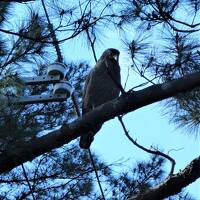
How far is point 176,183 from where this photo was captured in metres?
2.29

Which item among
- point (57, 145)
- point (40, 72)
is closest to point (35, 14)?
point (40, 72)

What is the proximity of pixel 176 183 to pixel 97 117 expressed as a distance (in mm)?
410

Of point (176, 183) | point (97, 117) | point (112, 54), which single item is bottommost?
point (176, 183)

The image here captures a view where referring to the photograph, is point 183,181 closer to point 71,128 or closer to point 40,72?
point 71,128

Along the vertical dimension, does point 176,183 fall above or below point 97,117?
below

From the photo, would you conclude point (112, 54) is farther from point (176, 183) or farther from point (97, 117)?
point (176, 183)

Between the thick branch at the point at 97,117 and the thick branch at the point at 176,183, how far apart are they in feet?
0.99

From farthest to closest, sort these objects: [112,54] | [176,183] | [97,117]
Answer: [112,54]
[97,117]
[176,183]

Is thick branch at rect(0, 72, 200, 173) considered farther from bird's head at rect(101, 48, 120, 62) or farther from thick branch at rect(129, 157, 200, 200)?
bird's head at rect(101, 48, 120, 62)

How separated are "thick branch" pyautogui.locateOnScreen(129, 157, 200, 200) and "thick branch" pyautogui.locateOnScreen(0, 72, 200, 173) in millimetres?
300

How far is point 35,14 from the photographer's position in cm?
316

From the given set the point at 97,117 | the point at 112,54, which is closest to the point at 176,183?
the point at 97,117

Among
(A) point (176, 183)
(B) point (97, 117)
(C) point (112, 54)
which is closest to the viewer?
(A) point (176, 183)

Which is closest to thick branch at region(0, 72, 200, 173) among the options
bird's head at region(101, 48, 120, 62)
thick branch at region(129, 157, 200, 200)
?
thick branch at region(129, 157, 200, 200)
